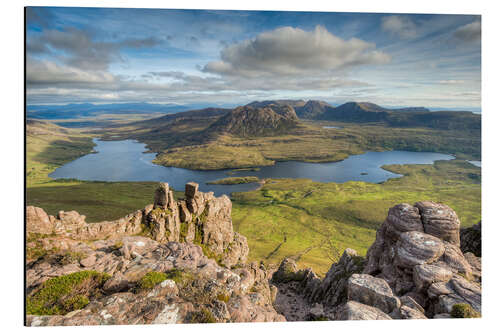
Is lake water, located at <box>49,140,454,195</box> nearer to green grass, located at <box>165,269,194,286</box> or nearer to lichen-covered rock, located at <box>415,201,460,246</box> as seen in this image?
green grass, located at <box>165,269,194,286</box>

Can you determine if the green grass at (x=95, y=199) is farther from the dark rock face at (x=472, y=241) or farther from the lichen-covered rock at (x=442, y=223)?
the dark rock face at (x=472, y=241)

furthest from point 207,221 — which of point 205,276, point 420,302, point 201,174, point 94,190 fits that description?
point 201,174

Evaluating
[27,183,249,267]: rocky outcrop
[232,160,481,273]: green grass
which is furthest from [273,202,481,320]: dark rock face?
[232,160,481,273]: green grass

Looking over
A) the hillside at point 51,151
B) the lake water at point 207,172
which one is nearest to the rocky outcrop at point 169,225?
the lake water at point 207,172

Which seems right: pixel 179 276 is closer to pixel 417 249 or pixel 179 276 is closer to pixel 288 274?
pixel 417 249

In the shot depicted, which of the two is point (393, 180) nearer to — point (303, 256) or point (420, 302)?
point (303, 256)

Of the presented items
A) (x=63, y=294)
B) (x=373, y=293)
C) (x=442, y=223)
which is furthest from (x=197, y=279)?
(x=442, y=223)

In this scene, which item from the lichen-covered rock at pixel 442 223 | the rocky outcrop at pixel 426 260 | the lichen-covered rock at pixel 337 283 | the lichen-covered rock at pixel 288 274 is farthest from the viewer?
the lichen-covered rock at pixel 288 274
